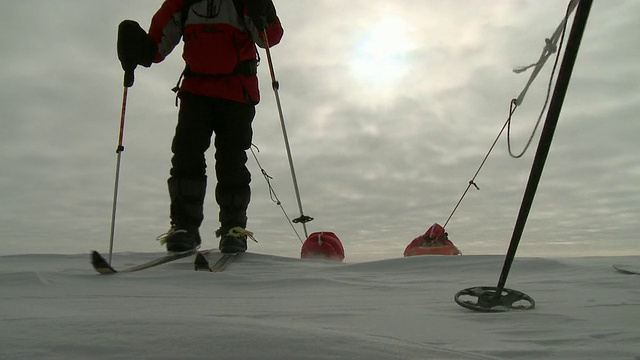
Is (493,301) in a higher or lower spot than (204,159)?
lower

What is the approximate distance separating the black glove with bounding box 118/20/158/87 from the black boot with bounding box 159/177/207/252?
0.80 metres

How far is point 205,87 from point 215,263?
132 cm

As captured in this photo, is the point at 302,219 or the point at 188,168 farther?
the point at 302,219

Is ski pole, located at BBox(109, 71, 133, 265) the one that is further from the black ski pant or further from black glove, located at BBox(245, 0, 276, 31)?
black glove, located at BBox(245, 0, 276, 31)

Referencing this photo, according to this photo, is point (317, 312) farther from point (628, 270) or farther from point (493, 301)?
point (628, 270)

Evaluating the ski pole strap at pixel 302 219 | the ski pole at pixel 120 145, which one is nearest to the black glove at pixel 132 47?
the ski pole at pixel 120 145

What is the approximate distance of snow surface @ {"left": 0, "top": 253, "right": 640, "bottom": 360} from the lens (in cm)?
82

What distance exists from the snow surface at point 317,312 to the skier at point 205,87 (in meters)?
0.60

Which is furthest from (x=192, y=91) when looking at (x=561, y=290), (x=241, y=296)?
(x=561, y=290)

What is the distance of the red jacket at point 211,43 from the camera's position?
3494mm

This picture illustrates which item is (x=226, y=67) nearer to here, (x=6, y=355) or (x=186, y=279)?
(x=186, y=279)

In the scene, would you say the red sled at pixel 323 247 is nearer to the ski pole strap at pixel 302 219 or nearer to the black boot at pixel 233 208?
the ski pole strap at pixel 302 219

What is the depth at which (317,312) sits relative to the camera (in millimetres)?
1454

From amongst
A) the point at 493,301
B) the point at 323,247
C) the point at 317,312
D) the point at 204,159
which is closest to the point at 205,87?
the point at 204,159
